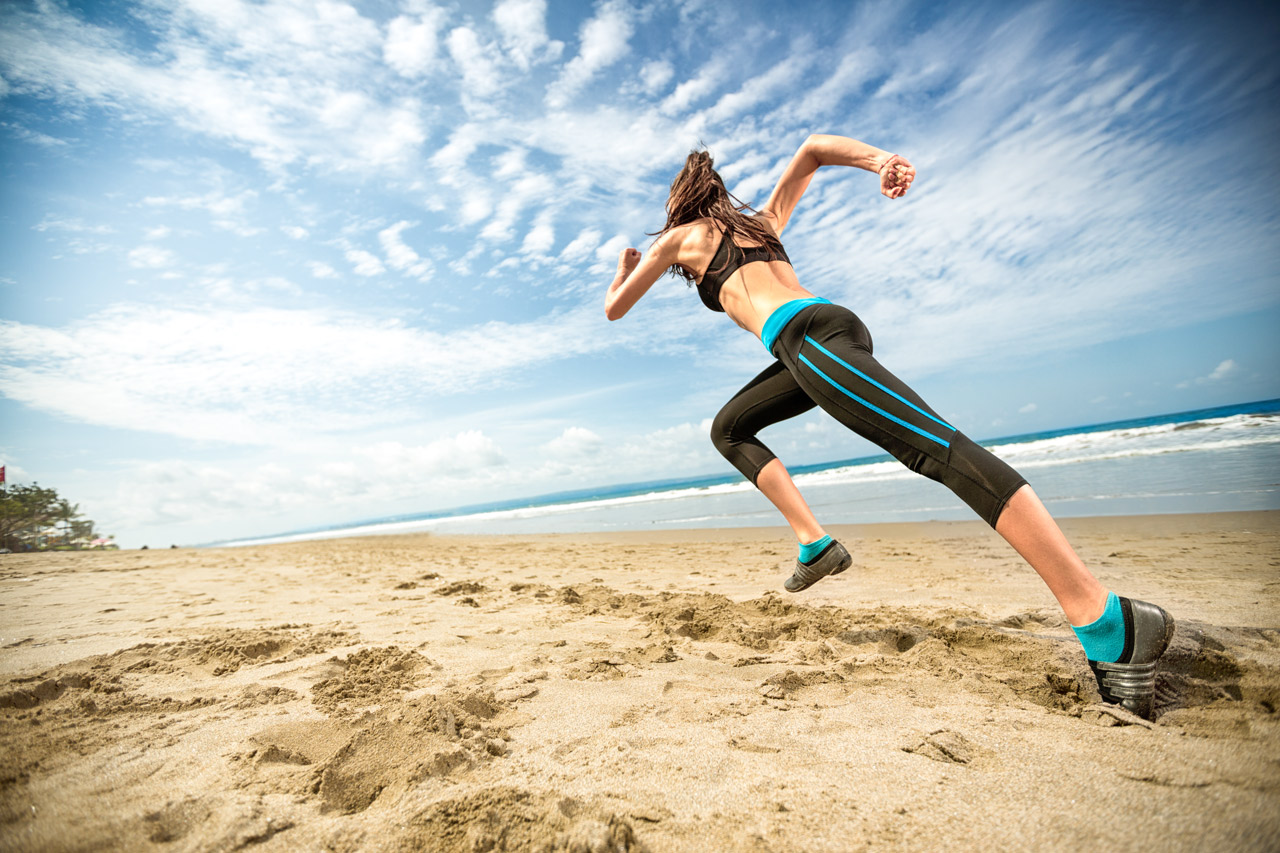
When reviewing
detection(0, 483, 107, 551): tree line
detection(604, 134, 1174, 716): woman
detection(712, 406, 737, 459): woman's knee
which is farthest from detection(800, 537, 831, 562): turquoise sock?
detection(0, 483, 107, 551): tree line

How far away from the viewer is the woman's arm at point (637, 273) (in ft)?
7.66

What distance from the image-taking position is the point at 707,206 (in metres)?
2.42

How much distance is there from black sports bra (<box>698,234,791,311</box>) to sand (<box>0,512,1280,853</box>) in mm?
1594

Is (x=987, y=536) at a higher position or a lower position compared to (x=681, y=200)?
lower

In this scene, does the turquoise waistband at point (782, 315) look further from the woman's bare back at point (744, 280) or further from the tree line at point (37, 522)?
the tree line at point (37, 522)

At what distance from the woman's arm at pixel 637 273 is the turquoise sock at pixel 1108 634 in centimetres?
191

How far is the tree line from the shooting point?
15.0 m

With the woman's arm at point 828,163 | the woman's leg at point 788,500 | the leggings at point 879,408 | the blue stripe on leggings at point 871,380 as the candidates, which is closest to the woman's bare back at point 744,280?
the leggings at point 879,408

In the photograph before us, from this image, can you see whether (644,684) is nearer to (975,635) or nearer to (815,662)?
(815,662)

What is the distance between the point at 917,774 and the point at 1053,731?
49 centimetres

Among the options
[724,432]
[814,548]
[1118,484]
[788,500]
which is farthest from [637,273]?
[1118,484]

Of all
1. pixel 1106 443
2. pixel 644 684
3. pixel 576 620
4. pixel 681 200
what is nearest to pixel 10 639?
pixel 576 620

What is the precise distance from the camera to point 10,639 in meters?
2.83

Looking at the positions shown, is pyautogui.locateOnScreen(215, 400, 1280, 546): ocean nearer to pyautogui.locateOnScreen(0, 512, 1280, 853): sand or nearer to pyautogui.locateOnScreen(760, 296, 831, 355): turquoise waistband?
pyautogui.locateOnScreen(0, 512, 1280, 853): sand
